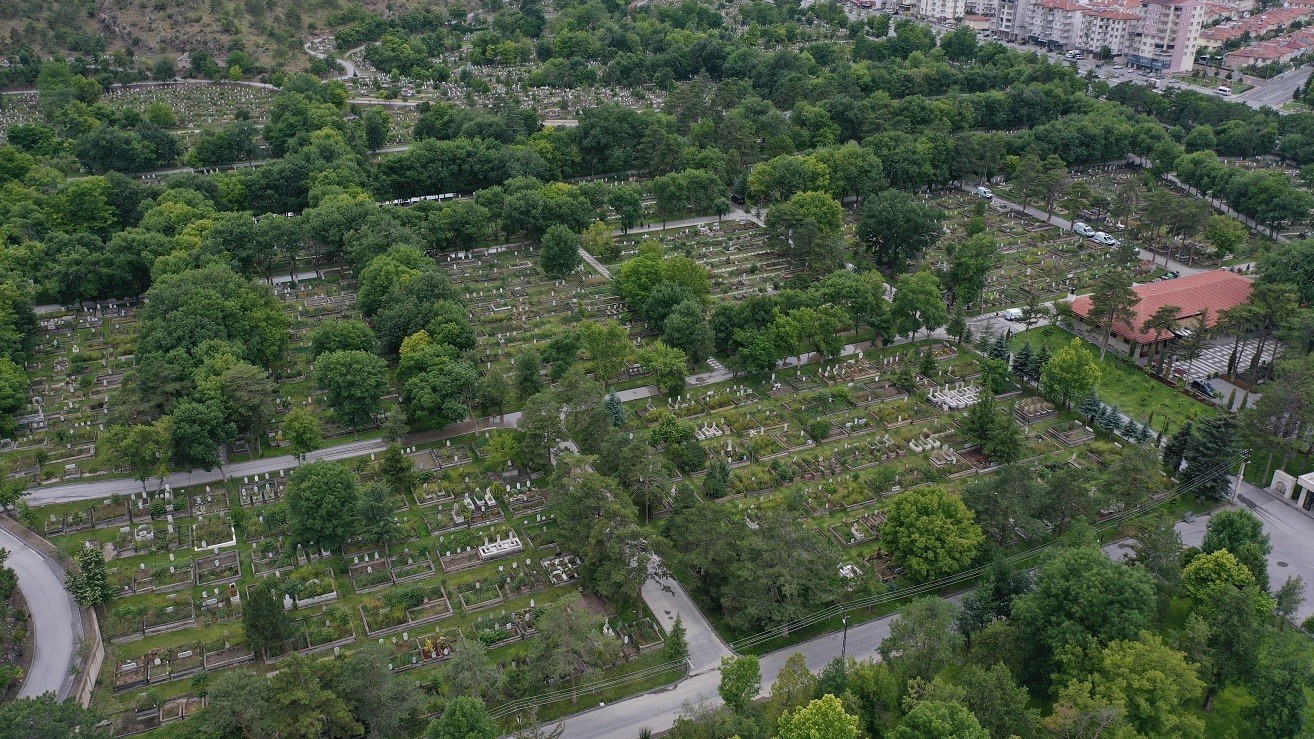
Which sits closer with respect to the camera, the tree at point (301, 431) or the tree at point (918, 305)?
the tree at point (301, 431)

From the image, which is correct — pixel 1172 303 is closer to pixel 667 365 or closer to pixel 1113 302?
pixel 1113 302

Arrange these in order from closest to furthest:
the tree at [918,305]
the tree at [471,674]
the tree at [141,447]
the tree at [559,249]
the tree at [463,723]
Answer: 1. the tree at [463,723]
2. the tree at [471,674]
3. the tree at [141,447]
4. the tree at [918,305]
5. the tree at [559,249]

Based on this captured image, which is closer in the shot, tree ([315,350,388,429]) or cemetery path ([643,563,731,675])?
cemetery path ([643,563,731,675])

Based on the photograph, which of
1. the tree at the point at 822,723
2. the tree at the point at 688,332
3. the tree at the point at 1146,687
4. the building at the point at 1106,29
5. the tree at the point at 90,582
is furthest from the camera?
the building at the point at 1106,29

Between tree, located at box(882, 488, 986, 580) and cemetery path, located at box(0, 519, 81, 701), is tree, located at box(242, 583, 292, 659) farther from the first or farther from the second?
tree, located at box(882, 488, 986, 580)

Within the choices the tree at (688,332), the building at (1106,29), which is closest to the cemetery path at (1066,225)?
the tree at (688,332)

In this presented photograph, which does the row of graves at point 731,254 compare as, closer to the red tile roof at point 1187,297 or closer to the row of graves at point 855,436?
the row of graves at point 855,436

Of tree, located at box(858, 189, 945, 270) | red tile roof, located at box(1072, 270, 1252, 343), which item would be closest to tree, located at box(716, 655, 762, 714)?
red tile roof, located at box(1072, 270, 1252, 343)
